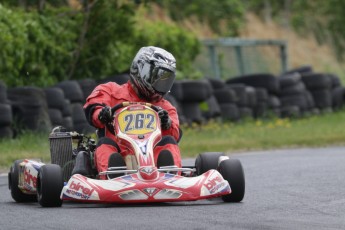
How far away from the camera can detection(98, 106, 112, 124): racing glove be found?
29.7 ft

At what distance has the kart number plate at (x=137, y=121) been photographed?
8.91m

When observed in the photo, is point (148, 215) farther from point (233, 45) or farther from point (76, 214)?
point (233, 45)

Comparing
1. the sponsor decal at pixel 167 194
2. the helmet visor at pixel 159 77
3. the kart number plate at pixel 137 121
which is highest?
the helmet visor at pixel 159 77

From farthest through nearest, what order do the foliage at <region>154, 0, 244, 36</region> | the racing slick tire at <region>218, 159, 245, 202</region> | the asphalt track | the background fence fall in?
the foliage at <region>154, 0, 244, 36</region>, the background fence, the racing slick tire at <region>218, 159, 245, 202</region>, the asphalt track

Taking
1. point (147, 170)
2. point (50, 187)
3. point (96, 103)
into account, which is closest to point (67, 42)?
point (96, 103)

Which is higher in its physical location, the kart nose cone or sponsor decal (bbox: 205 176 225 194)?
the kart nose cone

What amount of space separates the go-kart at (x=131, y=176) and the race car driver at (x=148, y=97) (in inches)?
3.3

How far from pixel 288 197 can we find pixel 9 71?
8013 millimetres

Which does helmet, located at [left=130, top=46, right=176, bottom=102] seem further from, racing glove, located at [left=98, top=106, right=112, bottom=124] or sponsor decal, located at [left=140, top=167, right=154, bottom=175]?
sponsor decal, located at [left=140, top=167, right=154, bottom=175]

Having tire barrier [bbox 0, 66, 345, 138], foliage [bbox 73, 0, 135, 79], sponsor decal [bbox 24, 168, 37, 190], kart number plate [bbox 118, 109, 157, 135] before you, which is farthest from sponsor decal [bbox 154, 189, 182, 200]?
foliage [bbox 73, 0, 135, 79]

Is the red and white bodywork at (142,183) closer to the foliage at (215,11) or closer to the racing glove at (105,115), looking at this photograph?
the racing glove at (105,115)

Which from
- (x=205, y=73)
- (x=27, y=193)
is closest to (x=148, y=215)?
(x=27, y=193)

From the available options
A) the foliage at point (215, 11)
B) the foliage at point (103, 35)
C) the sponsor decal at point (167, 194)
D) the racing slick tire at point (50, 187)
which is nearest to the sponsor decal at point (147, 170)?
the sponsor decal at point (167, 194)

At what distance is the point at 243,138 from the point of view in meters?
17.7
